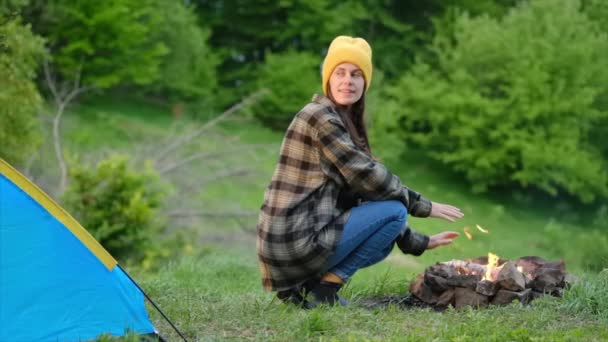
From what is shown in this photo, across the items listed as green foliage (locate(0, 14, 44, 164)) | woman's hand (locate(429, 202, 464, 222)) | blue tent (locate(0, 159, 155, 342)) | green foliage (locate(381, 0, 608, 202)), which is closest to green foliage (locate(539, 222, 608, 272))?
green foliage (locate(381, 0, 608, 202))

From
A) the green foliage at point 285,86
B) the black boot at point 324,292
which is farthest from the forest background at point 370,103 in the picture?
the black boot at point 324,292

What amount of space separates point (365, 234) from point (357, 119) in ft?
2.28

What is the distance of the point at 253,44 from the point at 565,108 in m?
11.2

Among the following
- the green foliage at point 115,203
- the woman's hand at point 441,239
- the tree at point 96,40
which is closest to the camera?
the woman's hand at point 441,239

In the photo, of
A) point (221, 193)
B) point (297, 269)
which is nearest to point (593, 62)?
point (221, 193)

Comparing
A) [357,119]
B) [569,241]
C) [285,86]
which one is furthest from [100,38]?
[357,119]

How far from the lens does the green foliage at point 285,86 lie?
23.9 meters

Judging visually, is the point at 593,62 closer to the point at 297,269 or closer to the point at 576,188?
the point at 576,188

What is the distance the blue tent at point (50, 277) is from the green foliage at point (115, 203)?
6.84 metres

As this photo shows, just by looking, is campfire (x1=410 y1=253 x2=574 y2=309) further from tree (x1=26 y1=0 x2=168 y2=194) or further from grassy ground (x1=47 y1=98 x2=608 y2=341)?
tree (x1=26 y1=0 x2=168 y2=194)

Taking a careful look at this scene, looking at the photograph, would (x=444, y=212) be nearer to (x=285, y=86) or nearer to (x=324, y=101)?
(x=324, y=101)

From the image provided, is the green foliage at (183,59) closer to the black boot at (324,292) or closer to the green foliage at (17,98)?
the green foliage at (17,98)

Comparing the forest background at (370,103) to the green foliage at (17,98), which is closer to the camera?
the green foliage at (17,98)

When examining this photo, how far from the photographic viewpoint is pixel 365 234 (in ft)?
15.2
